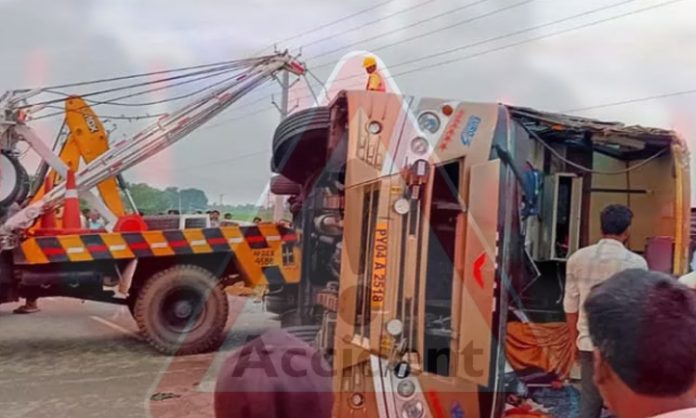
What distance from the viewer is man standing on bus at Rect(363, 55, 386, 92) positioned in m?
5.18

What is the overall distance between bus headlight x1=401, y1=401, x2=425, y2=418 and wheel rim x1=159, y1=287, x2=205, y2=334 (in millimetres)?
4662

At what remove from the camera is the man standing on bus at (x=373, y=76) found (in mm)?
5180

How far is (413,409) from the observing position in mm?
3389

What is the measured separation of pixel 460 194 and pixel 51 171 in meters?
6.99

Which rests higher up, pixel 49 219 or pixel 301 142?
Result: pixel 301 142

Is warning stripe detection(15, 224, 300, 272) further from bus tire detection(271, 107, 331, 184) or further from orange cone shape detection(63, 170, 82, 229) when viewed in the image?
bus tire detection(271, 107, 331, 184)

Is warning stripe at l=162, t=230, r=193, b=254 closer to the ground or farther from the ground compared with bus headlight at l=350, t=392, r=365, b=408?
farther from the ground

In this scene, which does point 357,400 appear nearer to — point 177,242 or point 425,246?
point 425,246

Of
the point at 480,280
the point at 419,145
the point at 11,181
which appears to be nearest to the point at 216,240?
the point at 11,181

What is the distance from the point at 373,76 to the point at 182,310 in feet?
12.2

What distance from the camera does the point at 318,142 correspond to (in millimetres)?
4688

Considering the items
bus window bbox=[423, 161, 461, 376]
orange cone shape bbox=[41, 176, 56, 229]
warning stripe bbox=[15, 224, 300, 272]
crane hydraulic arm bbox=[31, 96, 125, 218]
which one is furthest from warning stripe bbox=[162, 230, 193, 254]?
bus window bbox=[423, 161, 461, 376]

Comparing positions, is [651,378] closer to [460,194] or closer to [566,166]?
[460,194]

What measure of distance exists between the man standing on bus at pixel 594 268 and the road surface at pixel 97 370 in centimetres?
278
